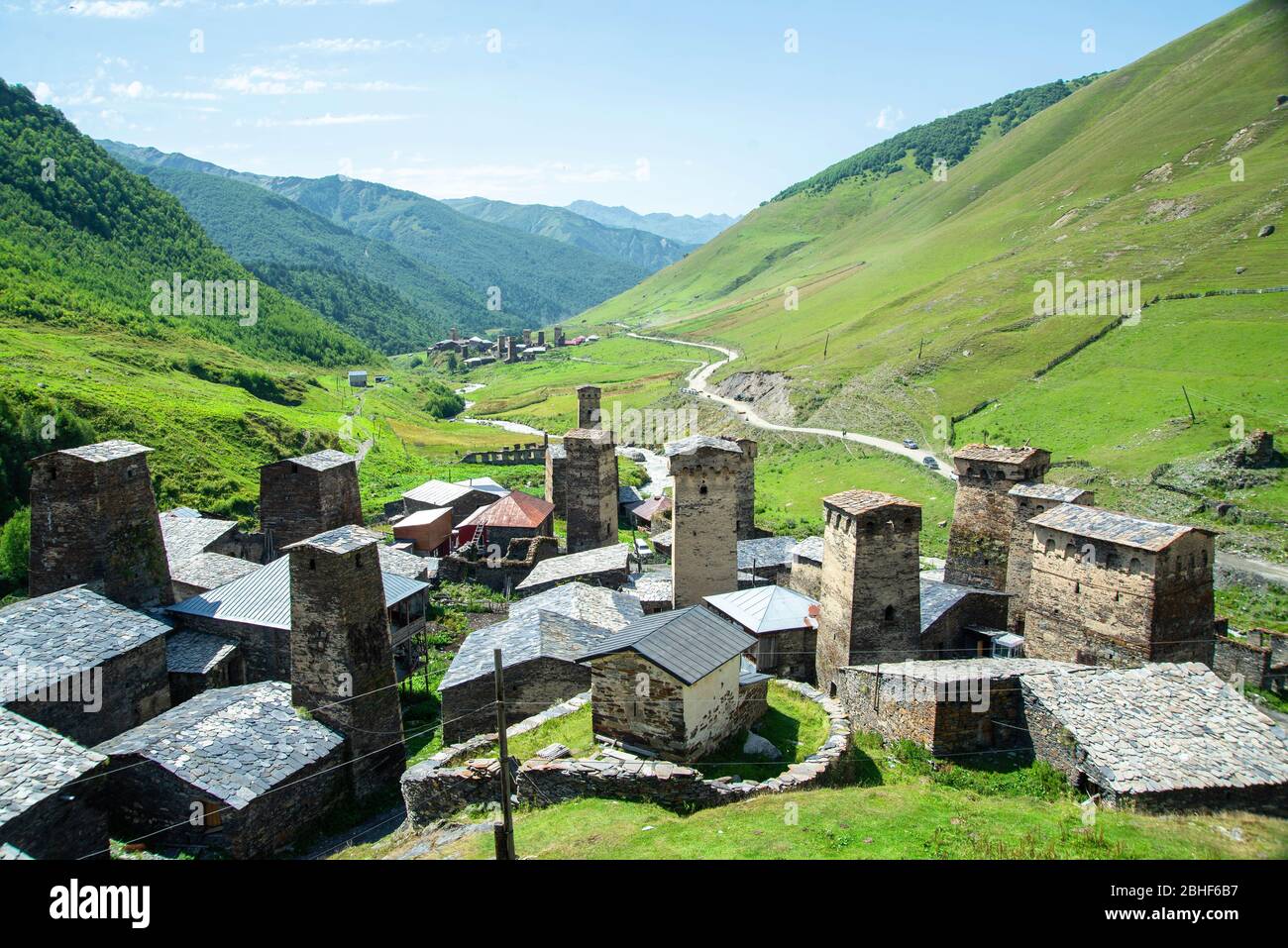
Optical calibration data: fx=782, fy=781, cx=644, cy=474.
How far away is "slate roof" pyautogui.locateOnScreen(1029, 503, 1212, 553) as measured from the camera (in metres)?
19.2

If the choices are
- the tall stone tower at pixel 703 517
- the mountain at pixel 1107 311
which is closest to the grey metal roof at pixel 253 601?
the tall stone tower at pixel 703 517

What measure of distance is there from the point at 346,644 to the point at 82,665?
7.14m

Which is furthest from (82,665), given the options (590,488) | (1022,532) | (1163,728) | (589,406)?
(589,406)

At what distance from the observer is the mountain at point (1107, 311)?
52156 mm

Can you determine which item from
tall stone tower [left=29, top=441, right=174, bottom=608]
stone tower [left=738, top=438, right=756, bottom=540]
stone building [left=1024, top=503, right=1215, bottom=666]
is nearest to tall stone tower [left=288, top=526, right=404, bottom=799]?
tall stone tower [left=29, top=441, right=174, bottom=608]

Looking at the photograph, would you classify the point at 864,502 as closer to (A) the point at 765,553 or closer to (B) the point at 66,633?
(A) the point at 765,553

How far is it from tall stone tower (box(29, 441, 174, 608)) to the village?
0.27ft

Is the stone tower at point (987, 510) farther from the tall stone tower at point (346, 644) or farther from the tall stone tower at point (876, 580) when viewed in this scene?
Answer: the tall stone tower at point (346, 644)

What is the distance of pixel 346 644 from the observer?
19.4m
